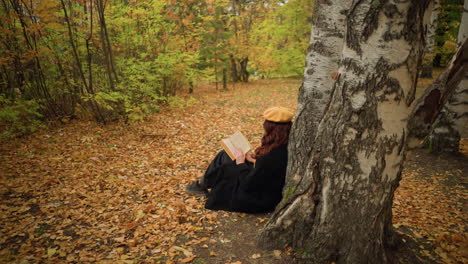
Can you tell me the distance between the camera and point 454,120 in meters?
4.50

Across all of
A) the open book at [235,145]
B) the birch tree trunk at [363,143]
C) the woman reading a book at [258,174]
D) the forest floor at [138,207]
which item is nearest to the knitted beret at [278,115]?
the woman reading a book at [258,174]

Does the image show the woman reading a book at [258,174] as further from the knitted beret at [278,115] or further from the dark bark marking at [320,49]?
the dark bark marking at [320,49]

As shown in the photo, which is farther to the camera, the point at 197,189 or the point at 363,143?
the point at 197,189

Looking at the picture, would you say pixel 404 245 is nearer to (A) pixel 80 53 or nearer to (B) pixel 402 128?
(B) pixel 402 128

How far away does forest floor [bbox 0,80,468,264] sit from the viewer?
2.76 m

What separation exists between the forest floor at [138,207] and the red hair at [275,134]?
0.95m

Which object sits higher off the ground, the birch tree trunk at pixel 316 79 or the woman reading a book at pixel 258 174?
the birch tree trunk at pixel 316 79

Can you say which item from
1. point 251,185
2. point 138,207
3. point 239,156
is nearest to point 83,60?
point 138,207

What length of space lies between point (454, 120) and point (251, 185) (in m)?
3.90

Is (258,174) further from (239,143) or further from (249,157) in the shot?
(239,143)

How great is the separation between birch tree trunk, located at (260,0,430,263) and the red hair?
2.64ft

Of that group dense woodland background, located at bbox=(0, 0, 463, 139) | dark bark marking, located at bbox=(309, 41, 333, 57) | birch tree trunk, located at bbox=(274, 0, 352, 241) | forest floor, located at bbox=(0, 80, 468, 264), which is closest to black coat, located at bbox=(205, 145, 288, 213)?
forest floor, located at bbox=(0, 80, 468, 264)

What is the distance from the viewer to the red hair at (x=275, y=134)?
3082 mm

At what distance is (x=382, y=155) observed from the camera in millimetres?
1925
